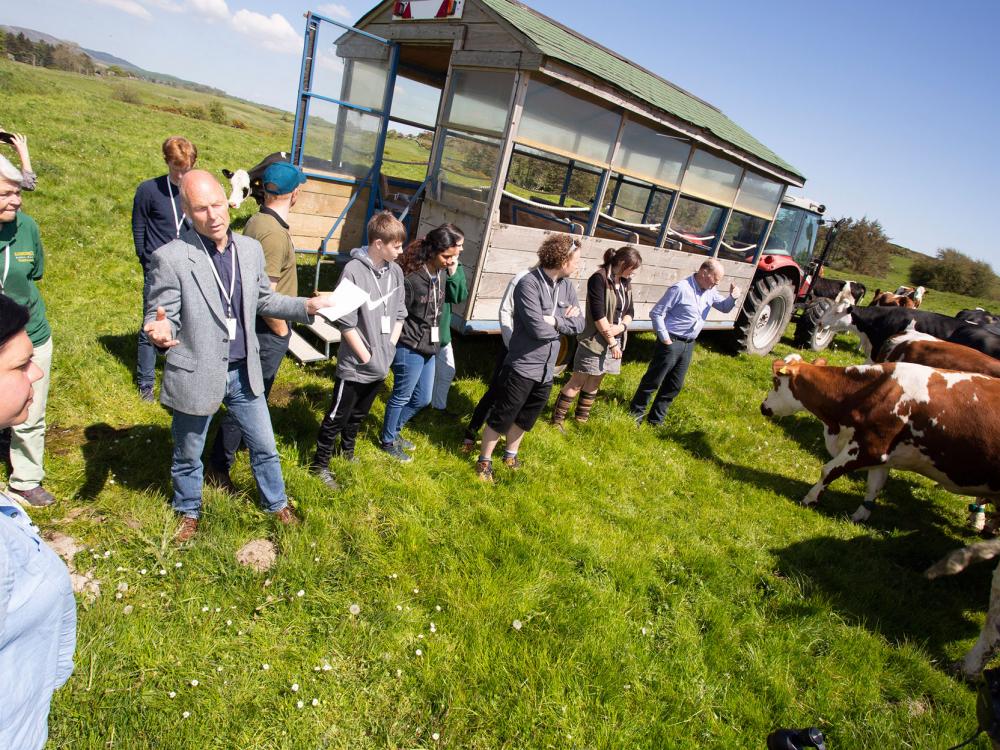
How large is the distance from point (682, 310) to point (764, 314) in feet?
15.8

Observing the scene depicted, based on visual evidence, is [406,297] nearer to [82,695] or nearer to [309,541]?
[309,541]

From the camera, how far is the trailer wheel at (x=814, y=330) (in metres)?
10.8

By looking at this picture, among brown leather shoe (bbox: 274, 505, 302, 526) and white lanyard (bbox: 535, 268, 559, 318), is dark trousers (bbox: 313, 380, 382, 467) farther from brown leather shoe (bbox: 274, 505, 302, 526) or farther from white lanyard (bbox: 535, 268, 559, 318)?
white lanyard (bbox: 535, 268, 559, 318)

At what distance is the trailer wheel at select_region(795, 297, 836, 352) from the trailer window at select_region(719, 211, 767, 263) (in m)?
2.57

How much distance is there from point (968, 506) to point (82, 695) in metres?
7.46

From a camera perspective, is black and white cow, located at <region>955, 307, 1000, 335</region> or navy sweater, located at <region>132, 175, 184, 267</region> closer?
navy sweater, located at <region>132, 175, 184, 267</region>

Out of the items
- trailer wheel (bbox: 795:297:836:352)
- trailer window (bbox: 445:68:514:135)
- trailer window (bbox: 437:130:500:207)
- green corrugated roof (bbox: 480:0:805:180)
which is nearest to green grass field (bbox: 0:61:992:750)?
trailer window (bbox: 437:130:500:207)

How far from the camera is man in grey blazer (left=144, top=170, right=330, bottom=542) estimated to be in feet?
8.23

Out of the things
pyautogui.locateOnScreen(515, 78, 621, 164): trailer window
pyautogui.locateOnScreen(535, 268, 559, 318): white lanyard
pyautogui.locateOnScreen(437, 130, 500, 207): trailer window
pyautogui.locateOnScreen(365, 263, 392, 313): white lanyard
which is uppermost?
pyautogui.locateOnScreen(515, 78, 621, 164): trailer window

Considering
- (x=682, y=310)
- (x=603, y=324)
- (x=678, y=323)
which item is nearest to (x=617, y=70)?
(x=682, y=310)

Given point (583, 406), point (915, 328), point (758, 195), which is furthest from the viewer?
point (758, 195)

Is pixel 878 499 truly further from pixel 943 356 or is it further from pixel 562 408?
pixel 562 408

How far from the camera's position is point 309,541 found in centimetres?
329

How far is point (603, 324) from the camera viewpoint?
16.4 ft
